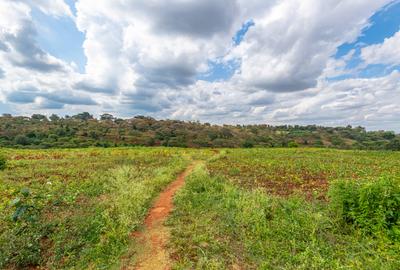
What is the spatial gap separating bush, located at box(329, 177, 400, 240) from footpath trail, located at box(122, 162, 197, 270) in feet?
16.3

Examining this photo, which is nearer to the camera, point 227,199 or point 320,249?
point 320,249

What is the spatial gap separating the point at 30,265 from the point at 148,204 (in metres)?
4.15

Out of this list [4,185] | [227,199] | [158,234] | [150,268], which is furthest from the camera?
[4,185]

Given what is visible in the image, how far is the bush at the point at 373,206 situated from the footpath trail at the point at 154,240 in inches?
195

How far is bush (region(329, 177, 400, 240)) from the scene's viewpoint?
19.5ft

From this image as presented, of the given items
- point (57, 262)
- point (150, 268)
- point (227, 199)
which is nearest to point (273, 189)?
point (227, 199)

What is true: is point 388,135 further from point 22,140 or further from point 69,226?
point 22,140

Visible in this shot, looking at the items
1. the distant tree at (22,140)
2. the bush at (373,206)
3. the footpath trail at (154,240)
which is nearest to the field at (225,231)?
the bush at (373,206)

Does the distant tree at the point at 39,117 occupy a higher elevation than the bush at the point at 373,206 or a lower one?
higher

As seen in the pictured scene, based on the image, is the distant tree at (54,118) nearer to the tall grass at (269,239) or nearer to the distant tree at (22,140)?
the distant tree at (22,140)

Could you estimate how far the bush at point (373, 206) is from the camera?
5.94m

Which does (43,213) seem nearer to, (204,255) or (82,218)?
(82,218)

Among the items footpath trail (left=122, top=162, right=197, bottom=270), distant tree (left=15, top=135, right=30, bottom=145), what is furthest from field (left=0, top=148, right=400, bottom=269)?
distant tree (left=15, top=135, right=30, bottom=145)

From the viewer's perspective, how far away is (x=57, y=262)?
544 centimetres
